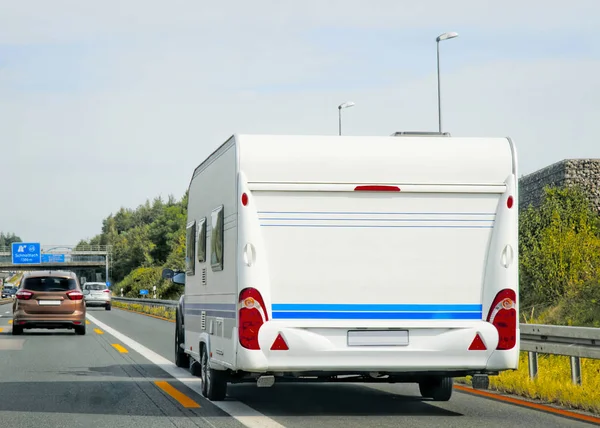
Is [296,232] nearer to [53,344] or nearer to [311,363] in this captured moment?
[311,363]

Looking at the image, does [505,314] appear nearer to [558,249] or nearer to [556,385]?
[556,385]

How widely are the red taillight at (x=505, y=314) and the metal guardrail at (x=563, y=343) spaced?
1262 mm

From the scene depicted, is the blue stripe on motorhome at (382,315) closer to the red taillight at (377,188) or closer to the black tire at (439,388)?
the red taillight at (377,188)

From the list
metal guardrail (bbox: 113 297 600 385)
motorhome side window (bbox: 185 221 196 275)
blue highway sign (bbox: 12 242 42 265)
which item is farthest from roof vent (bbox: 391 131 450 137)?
blue highway sign (bbox: 12 242 42 265)

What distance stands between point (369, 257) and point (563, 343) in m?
3.14

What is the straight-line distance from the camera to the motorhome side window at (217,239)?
404 inches

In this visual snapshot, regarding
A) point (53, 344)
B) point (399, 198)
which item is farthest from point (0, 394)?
point (53, 344)

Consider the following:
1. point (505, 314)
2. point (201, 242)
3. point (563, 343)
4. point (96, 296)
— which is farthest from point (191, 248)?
point (96, 296)

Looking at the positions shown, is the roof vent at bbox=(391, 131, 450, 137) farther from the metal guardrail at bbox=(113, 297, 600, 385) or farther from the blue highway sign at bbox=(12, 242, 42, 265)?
the blue highway sign at bbox=(12, 242, 42, 265)

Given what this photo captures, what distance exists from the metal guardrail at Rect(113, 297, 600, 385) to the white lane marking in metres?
3.39

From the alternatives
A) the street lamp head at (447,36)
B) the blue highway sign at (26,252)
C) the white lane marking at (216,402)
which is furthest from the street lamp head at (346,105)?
the blue highway sign at (26,252)

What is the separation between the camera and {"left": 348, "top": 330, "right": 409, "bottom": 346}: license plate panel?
9.49m

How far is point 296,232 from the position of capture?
962cm

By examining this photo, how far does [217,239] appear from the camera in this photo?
34.3ft
